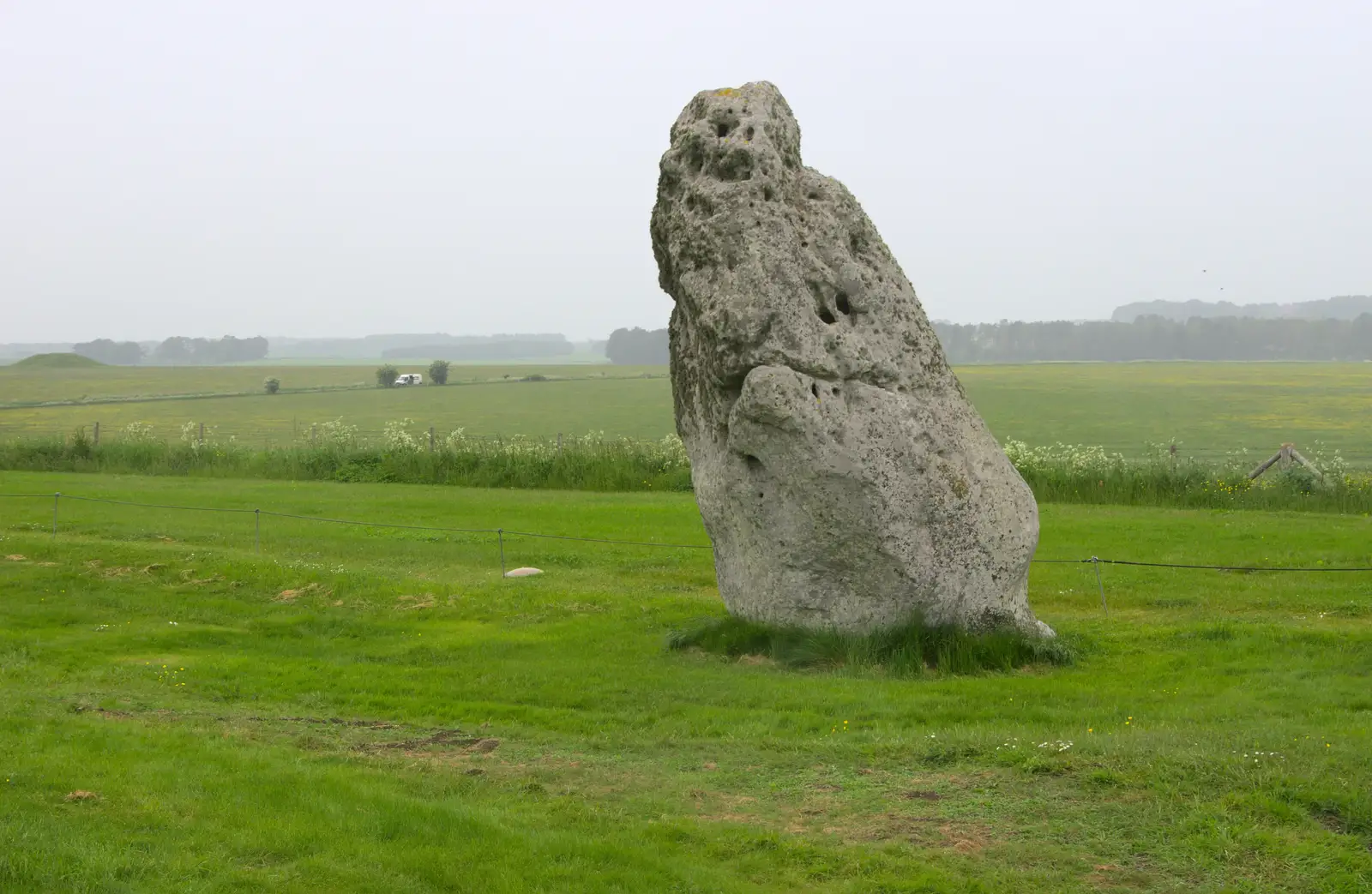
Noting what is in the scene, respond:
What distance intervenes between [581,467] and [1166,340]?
475 feet

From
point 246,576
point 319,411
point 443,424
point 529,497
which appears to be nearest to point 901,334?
point 246,576

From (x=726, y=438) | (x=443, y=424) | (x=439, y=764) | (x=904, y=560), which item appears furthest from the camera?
(x=443, y=424)

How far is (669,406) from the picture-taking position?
88500 millimetres

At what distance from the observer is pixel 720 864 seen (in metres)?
7.98

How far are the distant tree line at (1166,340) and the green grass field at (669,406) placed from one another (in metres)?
19.5

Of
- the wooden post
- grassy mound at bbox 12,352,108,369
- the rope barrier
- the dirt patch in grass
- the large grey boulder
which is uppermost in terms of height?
grassy mound at bbox 12,352,108,369

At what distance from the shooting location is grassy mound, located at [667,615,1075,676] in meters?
13.7

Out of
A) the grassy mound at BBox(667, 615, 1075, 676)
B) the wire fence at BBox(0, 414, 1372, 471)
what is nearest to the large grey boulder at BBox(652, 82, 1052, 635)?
the grassy mound at BBox(667, 615, 1075, 676)

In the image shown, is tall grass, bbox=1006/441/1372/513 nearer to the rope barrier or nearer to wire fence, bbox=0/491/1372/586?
wire fence, bbox=0/491/1372/586

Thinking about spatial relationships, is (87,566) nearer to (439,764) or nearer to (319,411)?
(439,764)

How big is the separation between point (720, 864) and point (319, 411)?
83.1 m

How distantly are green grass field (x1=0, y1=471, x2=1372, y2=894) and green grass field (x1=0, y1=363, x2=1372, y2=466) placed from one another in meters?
35.3

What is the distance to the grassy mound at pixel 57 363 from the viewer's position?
488 ft

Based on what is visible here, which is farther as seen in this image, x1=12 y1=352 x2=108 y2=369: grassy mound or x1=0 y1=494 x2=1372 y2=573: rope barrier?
x1=12 y1=352 x2=108 y2=369: grassy mound
